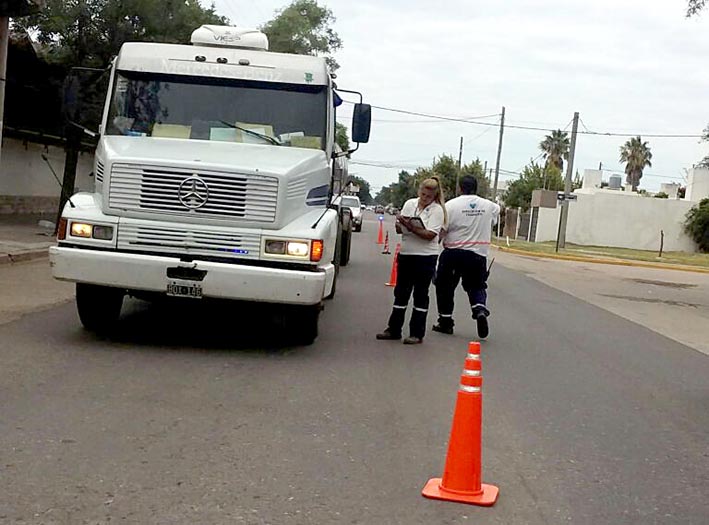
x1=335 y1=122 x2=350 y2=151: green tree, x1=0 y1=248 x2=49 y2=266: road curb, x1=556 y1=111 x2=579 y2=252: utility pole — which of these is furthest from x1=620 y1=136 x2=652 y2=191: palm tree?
x1=0 y1=248 x2=49 y2=266: road curb

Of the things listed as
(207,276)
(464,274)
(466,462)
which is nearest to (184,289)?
(207,276)

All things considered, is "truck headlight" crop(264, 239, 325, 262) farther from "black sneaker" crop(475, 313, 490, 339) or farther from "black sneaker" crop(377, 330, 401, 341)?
"black sneaker" crop(475, 313, 490, 339)

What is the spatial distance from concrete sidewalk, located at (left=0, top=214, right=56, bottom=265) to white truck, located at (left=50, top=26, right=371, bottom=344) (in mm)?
7739

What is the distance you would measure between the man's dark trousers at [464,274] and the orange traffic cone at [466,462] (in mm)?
5477

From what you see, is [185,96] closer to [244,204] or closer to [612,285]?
[244,204]

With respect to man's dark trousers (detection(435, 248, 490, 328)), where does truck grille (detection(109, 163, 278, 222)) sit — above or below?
above

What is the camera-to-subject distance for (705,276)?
31328 mm

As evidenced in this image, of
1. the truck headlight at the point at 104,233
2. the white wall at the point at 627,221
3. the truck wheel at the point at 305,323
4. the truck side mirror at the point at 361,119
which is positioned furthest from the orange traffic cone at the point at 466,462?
the white wall at the point at 627,221

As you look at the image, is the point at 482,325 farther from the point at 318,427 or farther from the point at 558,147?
the point at 558,147

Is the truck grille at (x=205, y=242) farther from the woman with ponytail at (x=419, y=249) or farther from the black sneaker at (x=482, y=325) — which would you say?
the black sneaker at (x=482, y=325)

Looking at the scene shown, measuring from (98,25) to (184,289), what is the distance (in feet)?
56.8

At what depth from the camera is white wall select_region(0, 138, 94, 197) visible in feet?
86.6

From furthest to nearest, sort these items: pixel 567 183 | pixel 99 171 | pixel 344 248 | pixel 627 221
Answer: pixel 627 221 < pixel 567 183 < pixel 344 248 < pixel 99 171

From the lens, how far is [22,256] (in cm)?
1706
